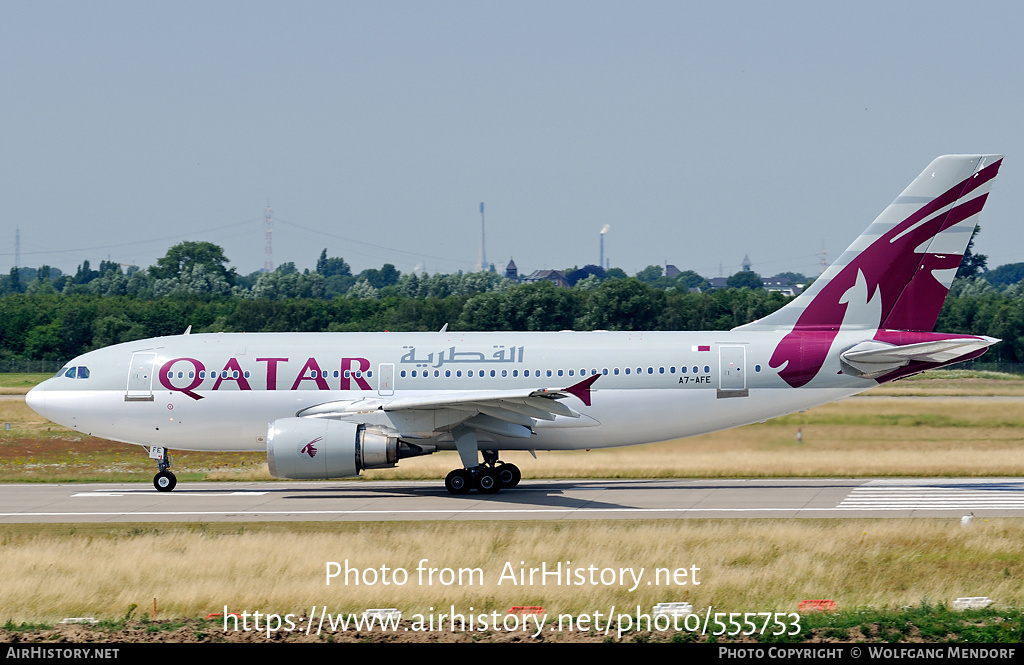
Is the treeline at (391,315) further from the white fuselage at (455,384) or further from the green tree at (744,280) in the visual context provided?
the green tree at (744,280)

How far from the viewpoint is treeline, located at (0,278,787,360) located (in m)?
67.1

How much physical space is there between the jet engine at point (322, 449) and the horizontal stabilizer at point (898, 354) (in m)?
11.9

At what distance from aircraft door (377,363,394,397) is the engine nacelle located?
210 cm

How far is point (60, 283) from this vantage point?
190 meters

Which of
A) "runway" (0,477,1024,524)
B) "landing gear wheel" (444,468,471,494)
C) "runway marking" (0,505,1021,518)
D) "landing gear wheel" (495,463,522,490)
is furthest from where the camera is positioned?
"landing gear wheel" (495,463,522,490)

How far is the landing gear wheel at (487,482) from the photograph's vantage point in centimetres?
2811

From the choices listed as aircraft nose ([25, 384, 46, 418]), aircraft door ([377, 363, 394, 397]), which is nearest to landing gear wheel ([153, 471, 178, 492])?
aircraft nose ([25, 384, 46, 418])

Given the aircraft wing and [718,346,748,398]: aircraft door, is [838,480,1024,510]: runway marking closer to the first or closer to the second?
[718,346,748,398]: aircraft door

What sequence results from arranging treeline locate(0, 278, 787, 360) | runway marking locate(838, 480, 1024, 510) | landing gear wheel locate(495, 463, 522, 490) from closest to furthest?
runway marking locate(838, 480, 1024, 510) < landing gear wheel locate(495, 463, 522, 490) < treeline locate(0, 278, 787, 360)

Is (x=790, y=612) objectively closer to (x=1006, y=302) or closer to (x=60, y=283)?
(x=1006, y=302)

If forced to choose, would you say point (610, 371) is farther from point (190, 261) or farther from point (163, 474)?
point (190, 261)

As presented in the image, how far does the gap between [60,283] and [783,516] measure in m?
186

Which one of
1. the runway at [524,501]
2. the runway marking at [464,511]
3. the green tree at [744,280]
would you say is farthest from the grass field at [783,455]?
the green tree at [744,280]

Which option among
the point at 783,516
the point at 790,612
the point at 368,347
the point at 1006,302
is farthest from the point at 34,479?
the point at 1006,302
